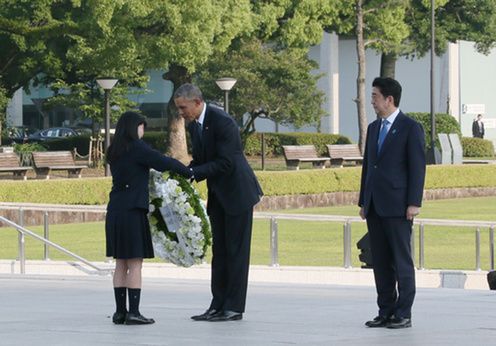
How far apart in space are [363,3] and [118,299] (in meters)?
40.1

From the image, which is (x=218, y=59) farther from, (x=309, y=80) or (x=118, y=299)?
(x=118, y=299)

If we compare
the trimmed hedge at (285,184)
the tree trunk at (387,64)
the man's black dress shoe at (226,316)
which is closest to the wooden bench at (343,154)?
the trimmed hedge at (285,184)

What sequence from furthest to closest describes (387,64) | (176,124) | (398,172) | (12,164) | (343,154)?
(387,64) < (176,124) < (343,154) < (12,164) < (398,172)

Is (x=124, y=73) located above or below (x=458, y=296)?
above

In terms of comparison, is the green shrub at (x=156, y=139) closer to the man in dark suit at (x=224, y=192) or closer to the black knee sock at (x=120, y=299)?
the man in dark suit at (x=224, y=192)

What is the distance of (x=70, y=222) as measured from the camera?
82.4ft

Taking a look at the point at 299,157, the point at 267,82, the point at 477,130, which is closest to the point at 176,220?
the point at 299,157

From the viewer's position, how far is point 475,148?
54.4m

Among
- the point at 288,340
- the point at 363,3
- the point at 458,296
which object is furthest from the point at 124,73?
the point at 288,340

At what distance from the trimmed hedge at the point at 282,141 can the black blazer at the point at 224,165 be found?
43447mm

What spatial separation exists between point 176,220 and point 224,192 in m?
0.41

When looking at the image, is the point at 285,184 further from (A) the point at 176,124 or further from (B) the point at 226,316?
(B) the point at 226,316

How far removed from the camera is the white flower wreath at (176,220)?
397 inches

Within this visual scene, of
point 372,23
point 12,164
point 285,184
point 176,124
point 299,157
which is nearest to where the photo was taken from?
point 285,184
